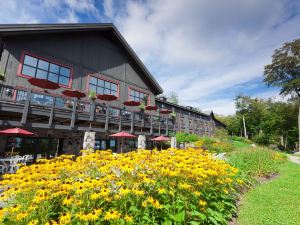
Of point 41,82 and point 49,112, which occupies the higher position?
point 41,82

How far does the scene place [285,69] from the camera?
38.8 meters

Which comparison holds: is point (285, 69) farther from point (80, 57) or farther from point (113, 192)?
point (113, 192)

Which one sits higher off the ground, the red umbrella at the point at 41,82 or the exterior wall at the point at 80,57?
the exterior wall at the point at 80,57

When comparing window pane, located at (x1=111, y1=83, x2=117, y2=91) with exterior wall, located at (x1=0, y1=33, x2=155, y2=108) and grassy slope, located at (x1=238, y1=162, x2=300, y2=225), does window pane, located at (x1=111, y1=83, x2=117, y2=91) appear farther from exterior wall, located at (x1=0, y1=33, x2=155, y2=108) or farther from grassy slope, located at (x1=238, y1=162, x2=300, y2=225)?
grassy slope, located at (x1=238, y1=162, x2=300, y2=225)

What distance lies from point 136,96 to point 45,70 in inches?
374

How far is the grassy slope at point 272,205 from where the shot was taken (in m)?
5.41

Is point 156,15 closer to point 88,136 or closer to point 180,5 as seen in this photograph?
point 180,5

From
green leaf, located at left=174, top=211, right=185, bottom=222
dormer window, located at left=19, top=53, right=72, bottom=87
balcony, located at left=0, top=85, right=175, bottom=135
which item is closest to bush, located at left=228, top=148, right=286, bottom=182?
green leaf, located at left=174, top=211, right=185, bottom=222

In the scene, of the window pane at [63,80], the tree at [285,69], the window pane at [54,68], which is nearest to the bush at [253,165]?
the window pane at [63,80]

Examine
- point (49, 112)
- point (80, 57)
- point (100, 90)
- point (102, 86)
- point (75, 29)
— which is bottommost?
point (49, 112)

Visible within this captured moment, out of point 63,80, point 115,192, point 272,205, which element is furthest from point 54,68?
point 272,205

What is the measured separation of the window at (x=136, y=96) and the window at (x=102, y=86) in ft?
6.57

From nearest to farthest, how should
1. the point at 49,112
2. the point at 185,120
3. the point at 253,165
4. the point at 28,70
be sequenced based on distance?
the point at 253,165
the point at 49,112
the point at 28,70
the point at 185,120

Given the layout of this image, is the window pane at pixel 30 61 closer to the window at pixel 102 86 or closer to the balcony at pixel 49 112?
the balcony at pixel 49 112
